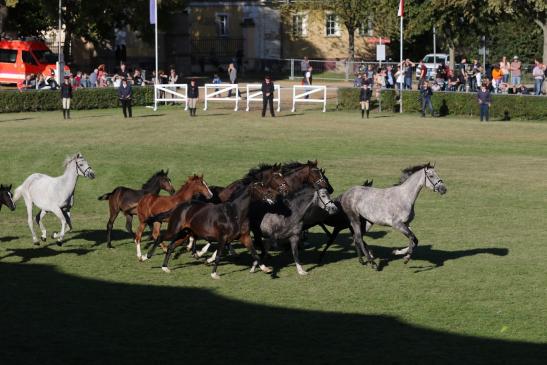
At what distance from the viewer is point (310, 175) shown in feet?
61.4

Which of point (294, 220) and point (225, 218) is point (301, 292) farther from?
point (225, 218)

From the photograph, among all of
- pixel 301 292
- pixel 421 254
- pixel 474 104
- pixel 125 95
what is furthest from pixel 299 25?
pixel 301 292

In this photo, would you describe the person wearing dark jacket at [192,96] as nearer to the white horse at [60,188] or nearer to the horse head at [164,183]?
the white horse at [60,188]

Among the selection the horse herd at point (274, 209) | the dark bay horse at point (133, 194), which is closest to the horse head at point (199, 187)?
the horse herd at point (274, 209)

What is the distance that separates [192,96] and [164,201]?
2983 centimetres

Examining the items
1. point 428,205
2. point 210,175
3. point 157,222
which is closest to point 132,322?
point 157,222

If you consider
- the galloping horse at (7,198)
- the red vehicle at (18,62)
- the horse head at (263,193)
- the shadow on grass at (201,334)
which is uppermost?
the red vehicle at (18,62)

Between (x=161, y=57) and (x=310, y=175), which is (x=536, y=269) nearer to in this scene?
(x=310, y=175)

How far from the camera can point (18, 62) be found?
218ft

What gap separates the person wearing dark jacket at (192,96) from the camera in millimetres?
48812

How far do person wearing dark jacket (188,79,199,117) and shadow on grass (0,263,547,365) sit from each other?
107 feet

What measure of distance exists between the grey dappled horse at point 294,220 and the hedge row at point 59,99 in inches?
1425

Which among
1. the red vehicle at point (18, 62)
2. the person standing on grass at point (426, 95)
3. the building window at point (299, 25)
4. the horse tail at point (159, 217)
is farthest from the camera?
the building window at point (299, 25)

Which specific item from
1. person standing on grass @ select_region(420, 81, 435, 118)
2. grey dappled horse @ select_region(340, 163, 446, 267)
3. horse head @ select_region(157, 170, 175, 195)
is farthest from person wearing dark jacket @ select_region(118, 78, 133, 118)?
grey dappled horse @ select_region(340, 163, 446, 267)
